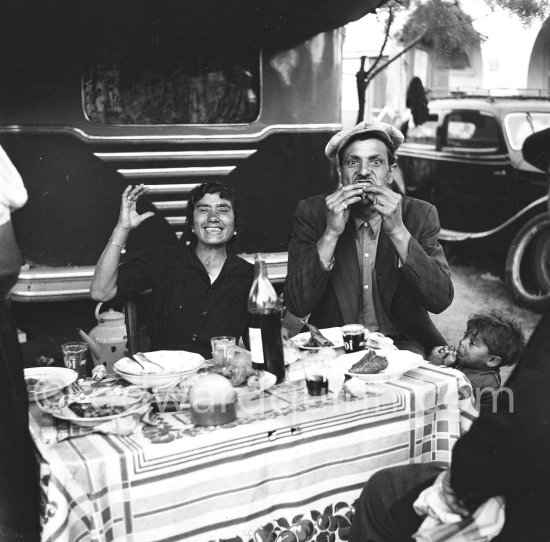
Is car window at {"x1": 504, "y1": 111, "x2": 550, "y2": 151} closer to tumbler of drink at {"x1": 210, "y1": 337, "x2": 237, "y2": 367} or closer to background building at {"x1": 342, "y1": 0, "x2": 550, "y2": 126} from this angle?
background building at {"x1": 342, "y1": 0, "x2": 550, "y2": 126}

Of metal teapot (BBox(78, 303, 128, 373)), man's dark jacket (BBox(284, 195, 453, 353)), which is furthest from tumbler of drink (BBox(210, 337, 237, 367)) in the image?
metal teapot (BBox(78, 303, 128, 373))

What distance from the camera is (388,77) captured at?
5840 mm

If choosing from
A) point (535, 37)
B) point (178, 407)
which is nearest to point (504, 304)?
point (535, 37)

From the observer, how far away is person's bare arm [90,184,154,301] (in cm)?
313

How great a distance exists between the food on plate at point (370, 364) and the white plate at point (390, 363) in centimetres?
2

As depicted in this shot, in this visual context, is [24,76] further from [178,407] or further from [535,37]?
[535,37]

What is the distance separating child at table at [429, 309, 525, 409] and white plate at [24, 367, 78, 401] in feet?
5.91

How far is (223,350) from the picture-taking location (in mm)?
2473

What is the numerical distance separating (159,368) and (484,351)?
178 centimetres

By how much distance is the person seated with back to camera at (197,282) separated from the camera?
3260 mm

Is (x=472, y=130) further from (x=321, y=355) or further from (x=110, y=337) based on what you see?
(x=321, y=355)

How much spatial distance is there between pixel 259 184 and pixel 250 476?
10.1ft

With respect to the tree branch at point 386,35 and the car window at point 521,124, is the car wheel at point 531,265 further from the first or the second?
the tree branch at point 386,35

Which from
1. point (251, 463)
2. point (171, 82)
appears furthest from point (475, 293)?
point (251, 463)
